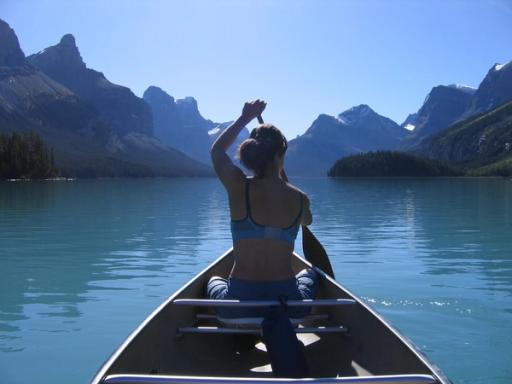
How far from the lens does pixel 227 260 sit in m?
11.7

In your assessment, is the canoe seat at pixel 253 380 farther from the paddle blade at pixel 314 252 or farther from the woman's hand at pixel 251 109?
the paddle blade at pixel 314 252

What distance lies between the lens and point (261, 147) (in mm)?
7027

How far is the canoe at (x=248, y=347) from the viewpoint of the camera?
6258 millimetres

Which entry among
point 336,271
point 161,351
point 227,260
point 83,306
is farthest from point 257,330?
point 336,271

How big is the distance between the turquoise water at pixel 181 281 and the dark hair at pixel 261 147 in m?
5.28

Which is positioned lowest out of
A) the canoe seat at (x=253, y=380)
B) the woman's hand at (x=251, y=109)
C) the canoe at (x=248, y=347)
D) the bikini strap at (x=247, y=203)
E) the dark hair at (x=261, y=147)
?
the canoe at (x=248, y=347)

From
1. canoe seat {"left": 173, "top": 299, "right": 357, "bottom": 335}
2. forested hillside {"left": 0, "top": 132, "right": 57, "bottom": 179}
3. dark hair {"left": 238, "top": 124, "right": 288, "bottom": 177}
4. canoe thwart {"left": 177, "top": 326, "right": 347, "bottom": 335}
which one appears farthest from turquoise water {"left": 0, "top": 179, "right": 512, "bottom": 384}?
forested hillside {"left": 0, "top": 132, "right": 57, "bottom": 179}

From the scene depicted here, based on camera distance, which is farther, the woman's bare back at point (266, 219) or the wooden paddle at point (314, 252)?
the wooden paddle at point (314, 252)

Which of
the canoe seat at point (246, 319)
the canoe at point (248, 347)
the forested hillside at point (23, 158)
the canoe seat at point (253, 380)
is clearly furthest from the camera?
the forested hillside at point (23, 158)

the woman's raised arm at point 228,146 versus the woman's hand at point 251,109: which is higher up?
the woman's hand at point 251,109

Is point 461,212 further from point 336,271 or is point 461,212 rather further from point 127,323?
point 127,323

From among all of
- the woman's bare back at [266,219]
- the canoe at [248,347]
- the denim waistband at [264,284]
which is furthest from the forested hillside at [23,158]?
the woman's bare back at [266,219]

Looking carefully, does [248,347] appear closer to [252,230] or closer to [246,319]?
[246,319]

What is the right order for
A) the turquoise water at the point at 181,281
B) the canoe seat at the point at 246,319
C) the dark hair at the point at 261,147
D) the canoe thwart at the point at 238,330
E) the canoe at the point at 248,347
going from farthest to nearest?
the turquoise water at the point at 181,281 → the canoe thwart at the point at 238,330 → the canoe seat at the point at 246,319 → the dark hair at the point at 261,147 → the canoe at the point at 248,347
